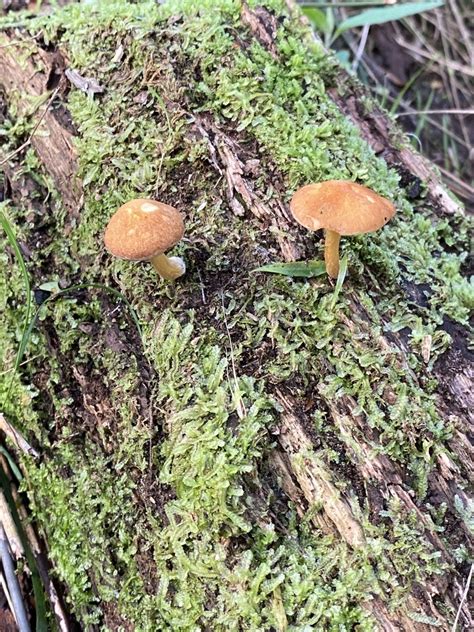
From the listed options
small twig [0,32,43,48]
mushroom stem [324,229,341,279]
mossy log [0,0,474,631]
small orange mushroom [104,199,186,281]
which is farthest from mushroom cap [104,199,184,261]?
small twig [0,32,43,48]

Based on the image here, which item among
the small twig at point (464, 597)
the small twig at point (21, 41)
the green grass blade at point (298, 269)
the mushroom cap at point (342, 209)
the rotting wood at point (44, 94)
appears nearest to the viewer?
the small twig at point (464, 597)

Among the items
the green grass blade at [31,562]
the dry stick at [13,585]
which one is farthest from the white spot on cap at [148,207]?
the dry stick at [13,585]

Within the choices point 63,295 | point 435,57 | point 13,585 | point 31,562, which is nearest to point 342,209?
point 63,295

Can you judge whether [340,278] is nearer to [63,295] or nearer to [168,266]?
[168,266]

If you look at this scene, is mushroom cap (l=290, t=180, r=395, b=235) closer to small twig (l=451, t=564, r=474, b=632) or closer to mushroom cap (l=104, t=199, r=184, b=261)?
mushroom cap (l=104, t=199, r=184, b=261)

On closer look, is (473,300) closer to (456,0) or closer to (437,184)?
(437,184)

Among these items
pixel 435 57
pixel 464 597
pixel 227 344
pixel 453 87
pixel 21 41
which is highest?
pixel 21 41

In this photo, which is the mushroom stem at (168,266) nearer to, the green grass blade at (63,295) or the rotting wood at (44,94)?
the green grass blade at (63,295)
